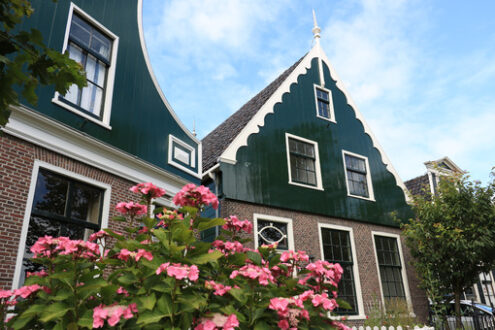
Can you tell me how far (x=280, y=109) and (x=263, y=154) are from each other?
199 centimetres

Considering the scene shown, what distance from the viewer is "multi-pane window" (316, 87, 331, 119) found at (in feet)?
46.8

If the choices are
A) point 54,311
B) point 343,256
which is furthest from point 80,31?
point 343,256

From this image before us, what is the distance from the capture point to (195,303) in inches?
105

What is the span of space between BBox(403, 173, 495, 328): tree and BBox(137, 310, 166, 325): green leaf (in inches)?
439

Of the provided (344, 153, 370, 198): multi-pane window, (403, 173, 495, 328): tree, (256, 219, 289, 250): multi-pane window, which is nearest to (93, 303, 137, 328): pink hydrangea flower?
(256, 219, 289, 250): multi-pane window

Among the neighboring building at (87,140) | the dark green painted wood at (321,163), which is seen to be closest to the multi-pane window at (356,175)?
the dark green painted wood at (321,163)

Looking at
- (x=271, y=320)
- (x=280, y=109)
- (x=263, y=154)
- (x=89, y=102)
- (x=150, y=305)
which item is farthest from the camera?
(x=280, y=109)

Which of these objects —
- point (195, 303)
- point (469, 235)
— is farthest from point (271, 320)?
point (469, 235)

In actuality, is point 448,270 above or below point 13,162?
below

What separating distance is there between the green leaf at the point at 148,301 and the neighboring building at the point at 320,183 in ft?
24.9

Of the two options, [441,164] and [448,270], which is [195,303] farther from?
[441,164]

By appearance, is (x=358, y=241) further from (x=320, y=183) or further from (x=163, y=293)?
(x=163, y=293)

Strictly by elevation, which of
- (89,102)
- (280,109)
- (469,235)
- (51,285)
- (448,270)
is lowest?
(51,285)

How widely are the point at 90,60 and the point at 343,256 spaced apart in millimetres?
9626
